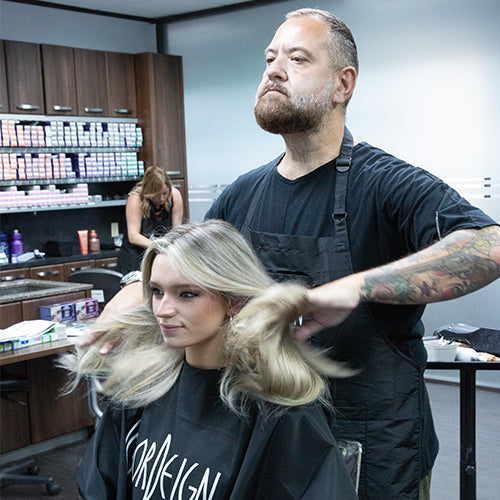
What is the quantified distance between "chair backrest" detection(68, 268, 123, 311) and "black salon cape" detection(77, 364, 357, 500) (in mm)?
2726

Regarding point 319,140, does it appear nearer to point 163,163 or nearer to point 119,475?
point 119,475

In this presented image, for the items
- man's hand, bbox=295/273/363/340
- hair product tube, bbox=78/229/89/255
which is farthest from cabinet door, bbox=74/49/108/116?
man's hand, bbox=295/273/363/340

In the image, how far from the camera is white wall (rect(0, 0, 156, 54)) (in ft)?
20.4

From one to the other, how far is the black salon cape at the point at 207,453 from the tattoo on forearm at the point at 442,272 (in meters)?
0.37

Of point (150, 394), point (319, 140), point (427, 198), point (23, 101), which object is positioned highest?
point (23, 101)

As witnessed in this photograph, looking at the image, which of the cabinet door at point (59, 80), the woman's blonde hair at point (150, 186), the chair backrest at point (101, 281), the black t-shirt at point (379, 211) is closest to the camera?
the black t-shirt at point (379, 211)

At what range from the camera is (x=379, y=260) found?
154 cm

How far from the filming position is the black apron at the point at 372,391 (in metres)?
1.51

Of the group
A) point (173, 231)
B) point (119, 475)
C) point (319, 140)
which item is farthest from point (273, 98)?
point (119, 475)

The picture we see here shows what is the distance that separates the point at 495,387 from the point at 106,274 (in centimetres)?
294

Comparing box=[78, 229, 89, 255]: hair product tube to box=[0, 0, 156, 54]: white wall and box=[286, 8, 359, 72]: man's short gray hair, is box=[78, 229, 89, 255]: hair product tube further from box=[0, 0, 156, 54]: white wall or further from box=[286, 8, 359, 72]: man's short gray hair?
box=[286, 8, 359, 72]: man's short gray hair

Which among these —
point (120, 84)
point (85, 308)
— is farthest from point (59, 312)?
point (120, 84)

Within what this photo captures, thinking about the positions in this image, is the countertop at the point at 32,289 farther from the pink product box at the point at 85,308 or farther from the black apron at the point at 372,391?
the black apron at the point at 372,391

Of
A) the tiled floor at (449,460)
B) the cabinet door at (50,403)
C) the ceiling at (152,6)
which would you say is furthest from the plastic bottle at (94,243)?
the tiled floor at (449,460)
